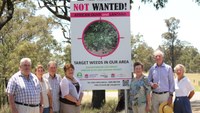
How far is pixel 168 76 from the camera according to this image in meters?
8.30

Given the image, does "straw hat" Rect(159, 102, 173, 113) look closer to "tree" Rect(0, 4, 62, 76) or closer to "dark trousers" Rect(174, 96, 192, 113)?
"dark trousers" Rect(174, 96, 192, 113)

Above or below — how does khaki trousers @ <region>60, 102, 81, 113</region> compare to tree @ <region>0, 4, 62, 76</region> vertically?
below

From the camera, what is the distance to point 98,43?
27.8ft

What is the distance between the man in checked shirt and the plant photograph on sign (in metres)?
1.88

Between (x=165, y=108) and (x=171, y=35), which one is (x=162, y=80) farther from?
(x=171, y=35)

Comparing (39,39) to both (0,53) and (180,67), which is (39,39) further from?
(180,67)

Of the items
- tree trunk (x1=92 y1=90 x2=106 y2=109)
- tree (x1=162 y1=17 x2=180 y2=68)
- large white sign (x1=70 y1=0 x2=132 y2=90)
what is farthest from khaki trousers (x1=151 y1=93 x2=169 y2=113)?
tree (x1=162 y1=17 x2=180 y2=68)

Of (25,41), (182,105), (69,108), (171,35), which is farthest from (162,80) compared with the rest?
(171,35)

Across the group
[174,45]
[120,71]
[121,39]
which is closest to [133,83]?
[120,71]

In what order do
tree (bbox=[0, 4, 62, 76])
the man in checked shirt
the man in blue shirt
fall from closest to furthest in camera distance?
1. the man in checked shirt
2. the man in blue shirt
3. tree (bbox=[0, 4, 62, 76])

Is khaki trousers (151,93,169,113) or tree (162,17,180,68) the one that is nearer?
khaki trousers (151,93,169,113)

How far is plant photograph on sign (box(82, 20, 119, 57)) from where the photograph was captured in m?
8.40

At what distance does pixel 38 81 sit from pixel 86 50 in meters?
1.67

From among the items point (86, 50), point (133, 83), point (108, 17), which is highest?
point (108, 17)
